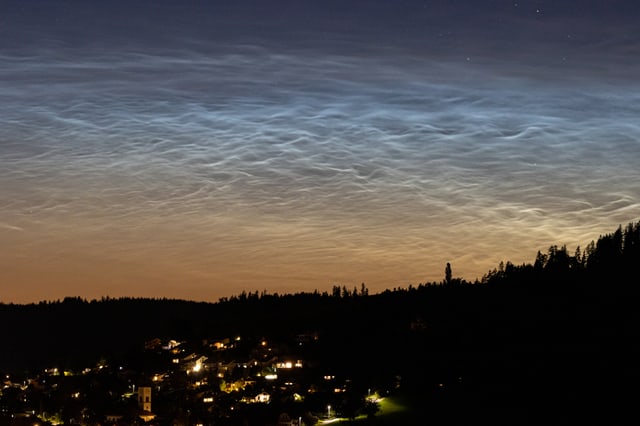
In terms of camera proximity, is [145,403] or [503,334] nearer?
[145,403]

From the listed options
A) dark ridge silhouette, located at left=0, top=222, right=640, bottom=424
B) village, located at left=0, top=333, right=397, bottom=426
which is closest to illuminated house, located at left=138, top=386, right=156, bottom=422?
village, located at left=0, top=333, right=397, bottom=426

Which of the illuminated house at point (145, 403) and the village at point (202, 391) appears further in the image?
the illuminated house at point (145, 403)

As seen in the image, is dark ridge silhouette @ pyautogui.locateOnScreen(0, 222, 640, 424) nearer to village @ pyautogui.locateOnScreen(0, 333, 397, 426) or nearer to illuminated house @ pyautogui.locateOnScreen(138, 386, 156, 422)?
village @ pyautogui.locateOnScreen(0, 333, 397, 426)

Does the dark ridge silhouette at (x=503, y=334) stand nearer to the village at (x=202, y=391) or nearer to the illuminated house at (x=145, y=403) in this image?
the village at (x=202, y=391)

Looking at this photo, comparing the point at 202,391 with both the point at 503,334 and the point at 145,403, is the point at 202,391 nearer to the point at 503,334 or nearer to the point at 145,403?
the point at 145,403

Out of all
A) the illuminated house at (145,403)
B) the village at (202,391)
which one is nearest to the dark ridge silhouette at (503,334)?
the village at (202,391)

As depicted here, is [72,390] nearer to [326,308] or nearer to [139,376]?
[139,376]

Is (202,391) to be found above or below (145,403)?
above

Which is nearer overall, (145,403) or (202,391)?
(145,403)

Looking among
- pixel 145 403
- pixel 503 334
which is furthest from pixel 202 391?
pixel 503 334
